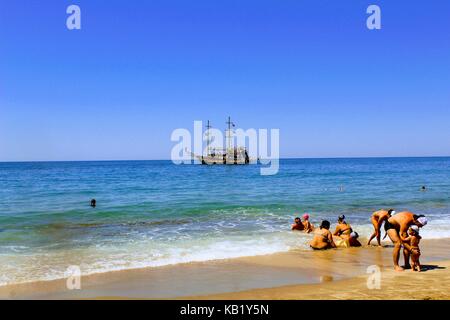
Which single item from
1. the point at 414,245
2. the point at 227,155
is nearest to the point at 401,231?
the point at 414,245

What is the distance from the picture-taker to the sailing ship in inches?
4336

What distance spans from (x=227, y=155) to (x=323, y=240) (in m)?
97.9

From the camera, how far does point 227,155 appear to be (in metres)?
110

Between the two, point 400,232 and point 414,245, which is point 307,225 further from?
point 414,245

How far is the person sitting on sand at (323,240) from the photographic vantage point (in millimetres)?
12250

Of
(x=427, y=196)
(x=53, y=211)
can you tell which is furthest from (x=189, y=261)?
(x=427, y=196)

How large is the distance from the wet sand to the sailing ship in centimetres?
9893

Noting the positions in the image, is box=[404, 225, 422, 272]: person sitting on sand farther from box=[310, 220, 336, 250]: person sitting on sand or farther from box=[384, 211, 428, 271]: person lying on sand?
box=[310, 220, 336, 250]: person sitting on sand

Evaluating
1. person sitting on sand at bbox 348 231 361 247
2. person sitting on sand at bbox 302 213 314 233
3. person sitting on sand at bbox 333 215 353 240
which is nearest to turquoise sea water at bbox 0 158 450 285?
person sitting on sand at bbox 302 213 314 233

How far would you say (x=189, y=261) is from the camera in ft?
35.2

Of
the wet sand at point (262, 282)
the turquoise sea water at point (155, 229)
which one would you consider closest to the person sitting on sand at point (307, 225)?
the turquoise sea water at point (155, 229)

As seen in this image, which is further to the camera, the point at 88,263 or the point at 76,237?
the point at 76,237
